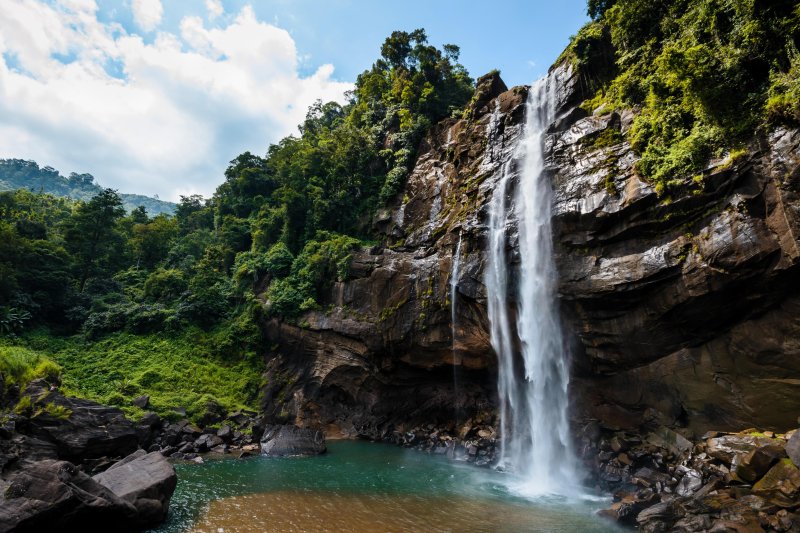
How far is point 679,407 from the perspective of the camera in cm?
1483

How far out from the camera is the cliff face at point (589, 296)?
483 inches

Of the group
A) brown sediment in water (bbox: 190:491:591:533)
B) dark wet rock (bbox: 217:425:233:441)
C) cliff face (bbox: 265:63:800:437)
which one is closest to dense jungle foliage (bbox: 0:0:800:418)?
cliff face (bbox: 265:63:800:437)

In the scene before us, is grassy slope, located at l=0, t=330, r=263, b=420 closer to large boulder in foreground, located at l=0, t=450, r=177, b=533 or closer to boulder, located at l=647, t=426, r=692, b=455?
large boulder in foreground, located at l=0, t=450, r=177, b=533

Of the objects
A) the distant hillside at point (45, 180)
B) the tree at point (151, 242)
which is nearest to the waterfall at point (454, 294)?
the tree at point (151, 242)

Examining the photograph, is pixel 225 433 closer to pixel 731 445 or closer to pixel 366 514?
pixel 366 514

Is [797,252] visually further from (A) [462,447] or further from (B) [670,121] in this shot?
(A) [462,447]

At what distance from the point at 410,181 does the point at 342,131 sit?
963 cm

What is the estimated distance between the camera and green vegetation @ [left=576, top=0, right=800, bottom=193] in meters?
12.1

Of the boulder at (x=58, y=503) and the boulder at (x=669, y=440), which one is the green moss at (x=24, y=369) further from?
the boulder at (x=669, y=440)

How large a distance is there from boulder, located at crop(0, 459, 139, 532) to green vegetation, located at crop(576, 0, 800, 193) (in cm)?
1822

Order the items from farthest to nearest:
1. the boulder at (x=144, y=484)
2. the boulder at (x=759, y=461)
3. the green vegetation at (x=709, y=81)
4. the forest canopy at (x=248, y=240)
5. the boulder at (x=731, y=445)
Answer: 1. the forest canopy at (x=248, y=240)
2. the green vegetation at (x=709, y=81)
3. the boulder at (x=731, y=445)
4. the boulder at (x=759, y=461)
5. the boulder at (x=144, y=484)

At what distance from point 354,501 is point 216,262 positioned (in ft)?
90.6

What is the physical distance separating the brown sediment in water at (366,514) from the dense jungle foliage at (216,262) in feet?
37.9

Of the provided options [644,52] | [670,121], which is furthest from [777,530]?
[644,52]
